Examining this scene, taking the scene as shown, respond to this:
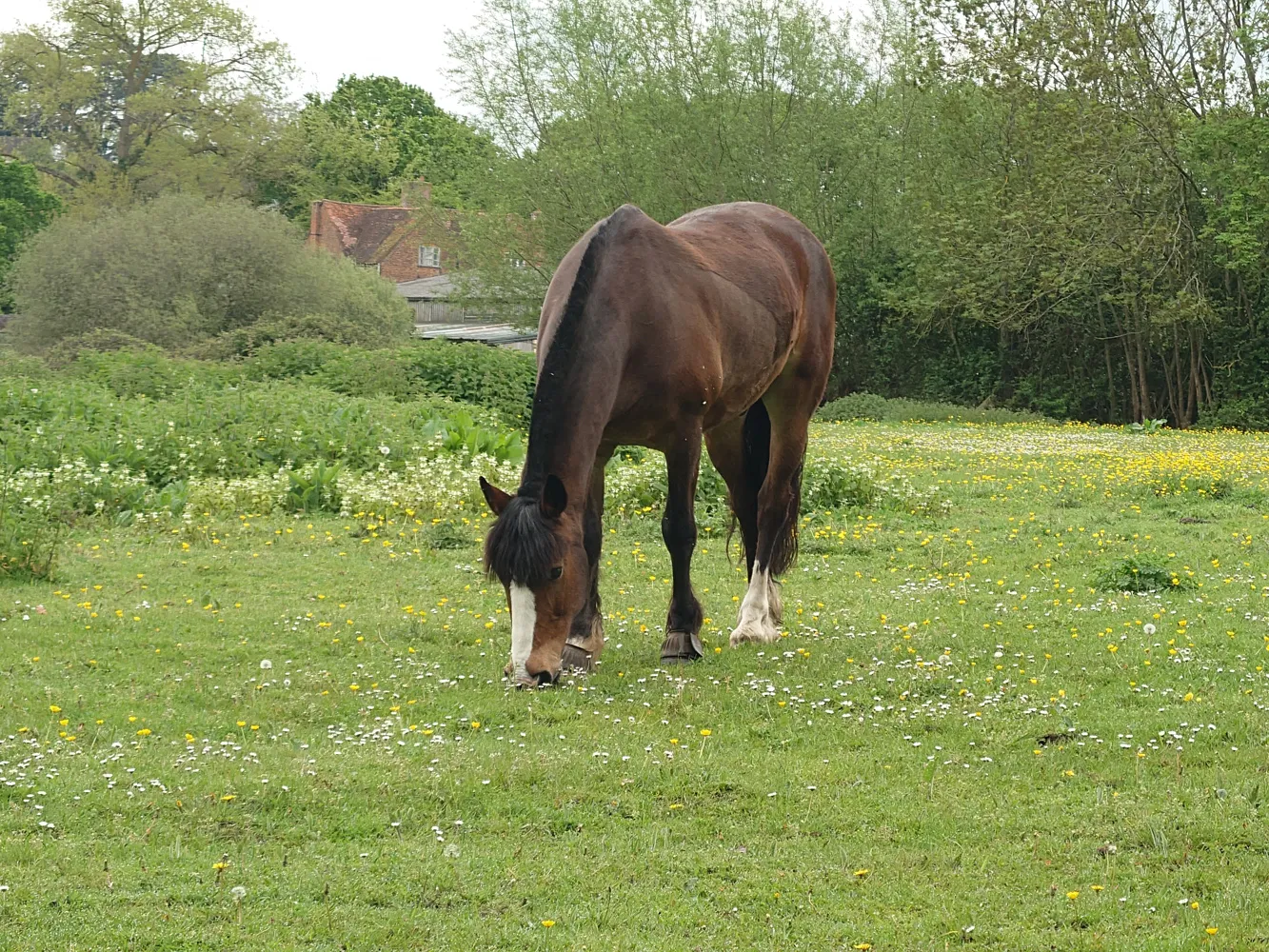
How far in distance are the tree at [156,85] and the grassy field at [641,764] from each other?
42.2 m

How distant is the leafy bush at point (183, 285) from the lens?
88.7ft

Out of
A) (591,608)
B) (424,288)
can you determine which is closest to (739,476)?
(591,608)

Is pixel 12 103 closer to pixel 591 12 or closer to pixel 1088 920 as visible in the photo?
pixel 591 12

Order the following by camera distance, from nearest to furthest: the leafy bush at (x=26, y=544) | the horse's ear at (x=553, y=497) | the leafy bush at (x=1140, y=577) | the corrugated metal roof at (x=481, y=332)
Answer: the horse's ear at (x=553, y=497)
the leafy bush at (x=1140, y=577)
the leafy bush at (x=26, y=544)
the corrugated metal roof at (x=481, y=332)

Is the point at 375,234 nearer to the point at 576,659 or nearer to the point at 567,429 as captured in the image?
the point at 576,659

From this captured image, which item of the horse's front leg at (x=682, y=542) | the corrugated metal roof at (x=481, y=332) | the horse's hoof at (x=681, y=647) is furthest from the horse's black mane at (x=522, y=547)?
the corrugated metal roof at (x=481, y=332)


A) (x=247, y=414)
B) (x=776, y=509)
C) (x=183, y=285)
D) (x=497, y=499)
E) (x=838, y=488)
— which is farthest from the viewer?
(x=183, y=285)

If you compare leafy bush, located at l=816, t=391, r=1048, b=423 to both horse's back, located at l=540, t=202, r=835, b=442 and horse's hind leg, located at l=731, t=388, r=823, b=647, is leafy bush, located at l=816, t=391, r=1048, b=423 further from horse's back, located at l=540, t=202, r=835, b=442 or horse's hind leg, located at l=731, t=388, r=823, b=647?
horse's back, located at l=540, t=202, r=835, b=442

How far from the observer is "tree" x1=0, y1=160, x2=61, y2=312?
4647 centimetres

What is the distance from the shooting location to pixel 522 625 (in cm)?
617

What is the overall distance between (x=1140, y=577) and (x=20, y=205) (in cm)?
4635

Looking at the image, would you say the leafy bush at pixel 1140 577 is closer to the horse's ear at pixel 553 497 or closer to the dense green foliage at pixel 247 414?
the horse's ear at pixel 553 497

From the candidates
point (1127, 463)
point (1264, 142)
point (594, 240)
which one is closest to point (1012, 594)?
point (594, 240)

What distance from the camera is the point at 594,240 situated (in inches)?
272
